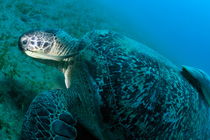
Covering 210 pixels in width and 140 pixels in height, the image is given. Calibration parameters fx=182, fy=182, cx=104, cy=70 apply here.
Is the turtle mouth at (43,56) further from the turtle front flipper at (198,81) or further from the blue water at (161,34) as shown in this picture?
the blue water at (161,34)

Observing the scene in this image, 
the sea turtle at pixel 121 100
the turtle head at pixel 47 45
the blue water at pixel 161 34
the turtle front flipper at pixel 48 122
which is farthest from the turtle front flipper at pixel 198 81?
the blue water at pixel 161 34

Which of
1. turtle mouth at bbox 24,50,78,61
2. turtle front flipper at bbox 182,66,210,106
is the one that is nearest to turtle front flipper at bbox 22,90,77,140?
turtle mouth at bbox 24,50,78,61

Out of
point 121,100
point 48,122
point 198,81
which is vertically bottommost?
point 48,122

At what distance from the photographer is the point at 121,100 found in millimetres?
1981

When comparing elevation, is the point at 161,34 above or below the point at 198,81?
below

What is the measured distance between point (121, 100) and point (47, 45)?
59.4 inches

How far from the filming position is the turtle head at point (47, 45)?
2.75m

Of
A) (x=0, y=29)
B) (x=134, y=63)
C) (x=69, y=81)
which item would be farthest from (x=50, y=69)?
(x=134, y=63)

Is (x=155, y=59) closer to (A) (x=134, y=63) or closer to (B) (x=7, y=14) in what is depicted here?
(A) (x=134, y=63)

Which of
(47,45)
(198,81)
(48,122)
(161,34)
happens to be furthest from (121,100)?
(161,34)

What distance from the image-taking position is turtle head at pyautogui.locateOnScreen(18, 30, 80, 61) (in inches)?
108

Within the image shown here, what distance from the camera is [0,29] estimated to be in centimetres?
424

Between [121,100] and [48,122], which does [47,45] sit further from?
[121,100]

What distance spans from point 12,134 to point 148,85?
1600 mm
